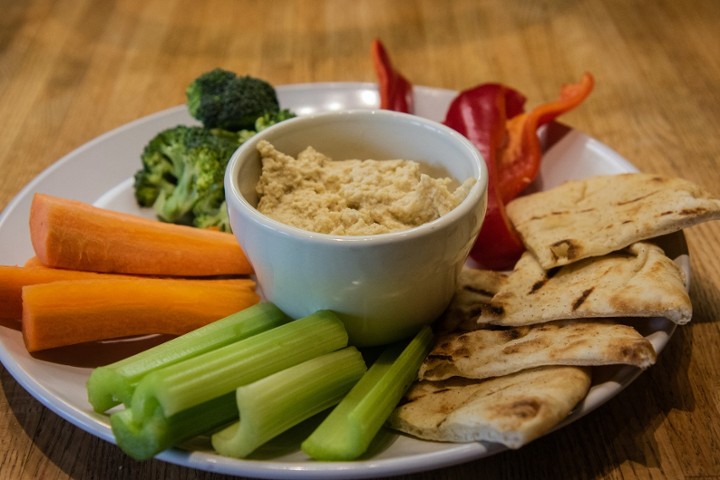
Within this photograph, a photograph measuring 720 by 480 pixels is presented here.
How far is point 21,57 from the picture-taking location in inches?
179

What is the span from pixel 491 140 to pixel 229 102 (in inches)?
44.8

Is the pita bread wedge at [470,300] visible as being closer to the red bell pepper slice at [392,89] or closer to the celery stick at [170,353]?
the celery stick at [170,353]

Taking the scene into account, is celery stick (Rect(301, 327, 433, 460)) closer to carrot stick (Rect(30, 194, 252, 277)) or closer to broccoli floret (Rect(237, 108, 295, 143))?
carrot stick (Rect(30, 194, 252, 277))

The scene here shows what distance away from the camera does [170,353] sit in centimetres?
187

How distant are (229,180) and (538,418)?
3.76ft

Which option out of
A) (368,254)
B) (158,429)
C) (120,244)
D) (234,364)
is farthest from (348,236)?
(120,244)

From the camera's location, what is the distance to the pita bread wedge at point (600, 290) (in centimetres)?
186

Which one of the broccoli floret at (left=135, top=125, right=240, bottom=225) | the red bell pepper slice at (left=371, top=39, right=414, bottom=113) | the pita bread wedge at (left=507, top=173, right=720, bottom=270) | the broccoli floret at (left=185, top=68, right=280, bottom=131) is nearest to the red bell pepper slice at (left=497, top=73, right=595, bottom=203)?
the pita bread wedge at (left=507, top=173, right=720, bottom=270)

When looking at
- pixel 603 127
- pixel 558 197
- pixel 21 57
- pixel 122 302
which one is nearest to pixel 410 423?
pixel 122 302

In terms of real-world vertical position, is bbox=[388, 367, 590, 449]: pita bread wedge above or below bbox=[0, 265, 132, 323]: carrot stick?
above

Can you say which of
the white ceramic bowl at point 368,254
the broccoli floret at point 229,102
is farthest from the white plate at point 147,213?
the white ceramic bowl at point 368,254

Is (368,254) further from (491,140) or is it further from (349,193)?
(491,140)

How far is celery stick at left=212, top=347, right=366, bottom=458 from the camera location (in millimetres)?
1650

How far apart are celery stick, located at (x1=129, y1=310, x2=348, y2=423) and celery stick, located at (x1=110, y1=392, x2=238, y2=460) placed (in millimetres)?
24
